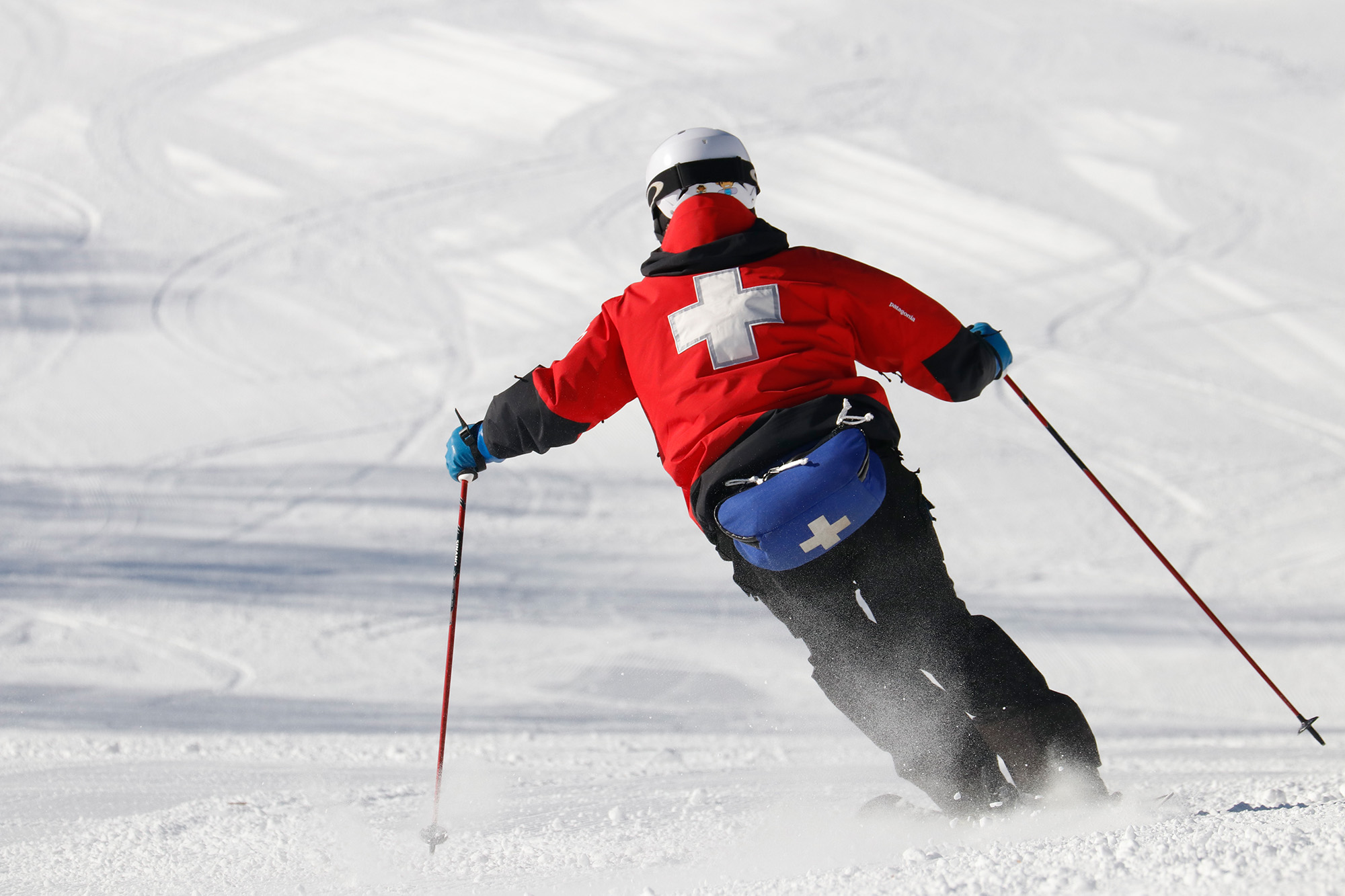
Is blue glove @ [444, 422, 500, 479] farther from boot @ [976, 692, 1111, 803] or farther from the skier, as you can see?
boot @ [976, 692, 1111, 803]

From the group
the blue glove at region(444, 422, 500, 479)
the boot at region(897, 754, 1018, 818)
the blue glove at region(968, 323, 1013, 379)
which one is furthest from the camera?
the blue glove at region(444, 422, 500, 479)

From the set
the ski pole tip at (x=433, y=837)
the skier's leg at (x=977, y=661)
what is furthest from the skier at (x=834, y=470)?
the ski pole tip at (x=433, y=837)

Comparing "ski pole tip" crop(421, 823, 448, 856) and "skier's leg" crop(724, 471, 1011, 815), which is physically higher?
"skier's leg" crop(724, 471, 1011, 815)

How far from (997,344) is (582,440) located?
459cm

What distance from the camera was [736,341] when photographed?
2.37 metres

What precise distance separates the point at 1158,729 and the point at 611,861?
2.67 metres

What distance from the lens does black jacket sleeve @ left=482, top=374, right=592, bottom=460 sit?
2670 millimetres

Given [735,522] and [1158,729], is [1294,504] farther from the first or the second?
[735,522]

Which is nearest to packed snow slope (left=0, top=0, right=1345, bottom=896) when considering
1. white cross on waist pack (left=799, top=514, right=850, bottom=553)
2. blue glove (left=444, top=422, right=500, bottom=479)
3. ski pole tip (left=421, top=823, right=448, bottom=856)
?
ski pole tip (left=421, top=823, right=448, bottom=856)

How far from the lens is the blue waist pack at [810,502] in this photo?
89.9 inches

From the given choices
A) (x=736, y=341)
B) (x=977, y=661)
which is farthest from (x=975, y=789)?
(x=736, y=341)

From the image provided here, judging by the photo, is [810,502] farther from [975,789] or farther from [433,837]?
[433,837]

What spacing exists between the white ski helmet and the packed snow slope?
1.54 m

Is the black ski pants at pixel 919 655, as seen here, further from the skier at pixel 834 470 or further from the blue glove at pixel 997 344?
the blue glove at pixel 997 344
